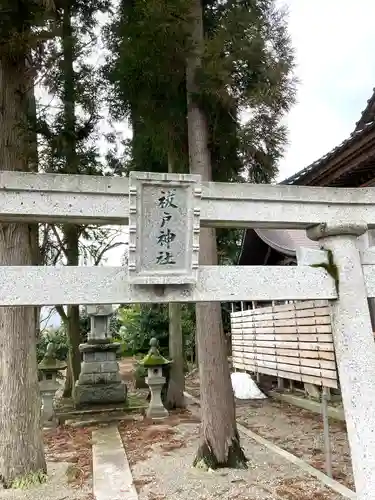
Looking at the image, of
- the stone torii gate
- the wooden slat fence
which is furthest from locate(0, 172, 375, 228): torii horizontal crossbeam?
the wooden slat fence

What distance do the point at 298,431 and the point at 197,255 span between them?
562 centimetres

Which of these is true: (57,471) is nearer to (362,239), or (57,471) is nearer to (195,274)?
(195,274)

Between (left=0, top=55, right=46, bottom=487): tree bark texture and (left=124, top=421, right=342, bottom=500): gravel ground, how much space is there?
52.6 inches

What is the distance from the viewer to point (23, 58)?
535 centimetres

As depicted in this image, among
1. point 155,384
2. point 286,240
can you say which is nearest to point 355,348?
point 155,384

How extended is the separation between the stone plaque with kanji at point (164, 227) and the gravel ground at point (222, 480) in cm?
281

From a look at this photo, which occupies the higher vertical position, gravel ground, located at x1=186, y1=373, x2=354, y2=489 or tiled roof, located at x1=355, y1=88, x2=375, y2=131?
tiled roof, located at x1=355, y1=88, x2=375, y2=131

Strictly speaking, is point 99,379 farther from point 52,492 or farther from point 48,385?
point 52,492

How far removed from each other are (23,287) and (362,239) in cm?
239

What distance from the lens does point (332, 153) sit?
5727mm

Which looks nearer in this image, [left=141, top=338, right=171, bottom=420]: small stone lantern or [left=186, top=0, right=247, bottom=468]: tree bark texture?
[left=186, top=0, right=247, bottom=468]: tree bark texture

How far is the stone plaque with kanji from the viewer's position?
2604 mm

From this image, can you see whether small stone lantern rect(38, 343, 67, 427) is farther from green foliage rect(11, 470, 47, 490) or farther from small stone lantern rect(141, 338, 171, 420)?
green foliage rect(11, 470, 47, 490)

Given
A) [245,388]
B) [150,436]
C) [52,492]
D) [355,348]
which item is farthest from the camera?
[245,388]
